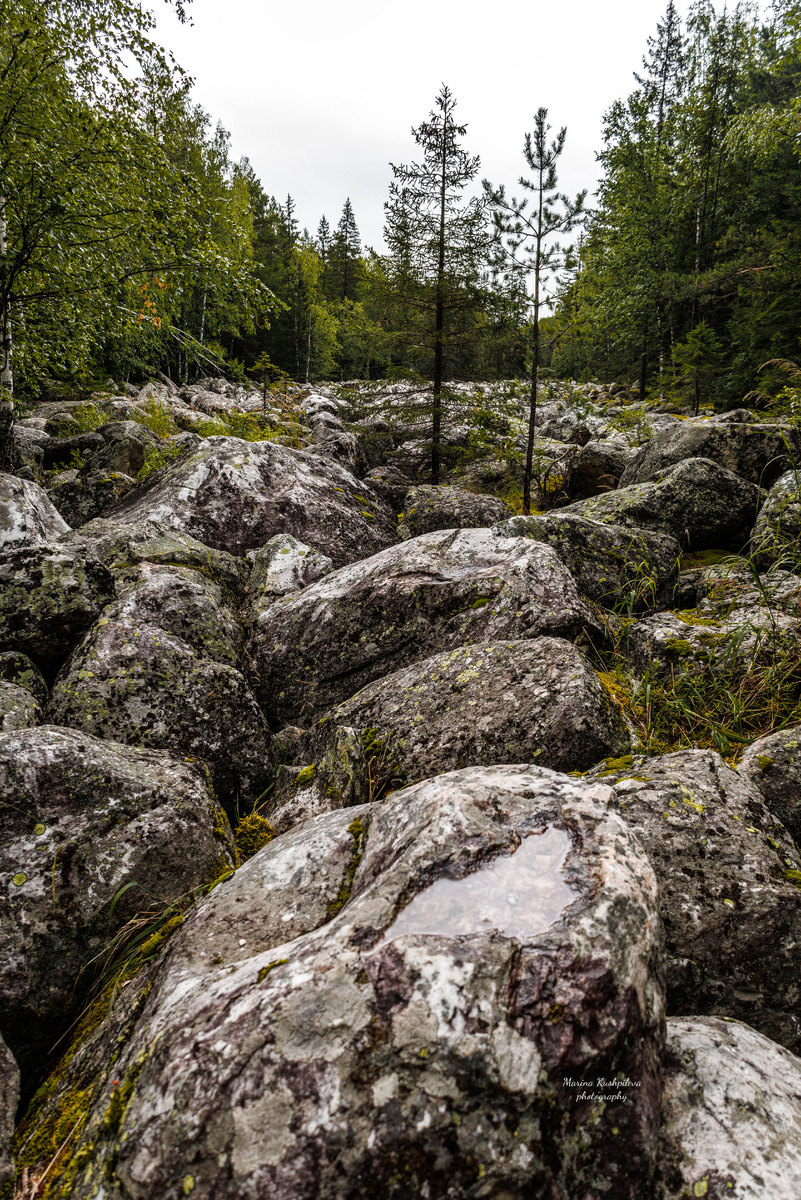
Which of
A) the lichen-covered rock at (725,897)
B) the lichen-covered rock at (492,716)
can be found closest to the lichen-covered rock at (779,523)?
the lichen-covered rock at (492,716)

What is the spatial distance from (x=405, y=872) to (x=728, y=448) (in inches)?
345

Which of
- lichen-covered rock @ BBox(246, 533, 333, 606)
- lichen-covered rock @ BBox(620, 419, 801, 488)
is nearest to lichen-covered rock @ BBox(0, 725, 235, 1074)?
lichen-covered rock @ BBox(246, 533, 333, 606)

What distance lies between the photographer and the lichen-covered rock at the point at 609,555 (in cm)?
545

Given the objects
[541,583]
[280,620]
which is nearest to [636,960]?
[541,583]

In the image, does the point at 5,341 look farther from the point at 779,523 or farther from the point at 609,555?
the point at 779,523

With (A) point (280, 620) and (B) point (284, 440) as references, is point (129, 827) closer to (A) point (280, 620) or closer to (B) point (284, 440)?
(A) point (280, 620)

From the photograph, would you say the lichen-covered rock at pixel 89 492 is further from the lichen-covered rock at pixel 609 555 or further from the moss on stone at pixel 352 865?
the moss on stone at pixel 352 865

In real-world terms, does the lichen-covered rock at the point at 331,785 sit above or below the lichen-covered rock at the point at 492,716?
below

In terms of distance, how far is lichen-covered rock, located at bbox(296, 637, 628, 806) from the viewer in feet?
10.8

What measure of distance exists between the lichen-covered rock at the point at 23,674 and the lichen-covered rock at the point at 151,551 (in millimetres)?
1372

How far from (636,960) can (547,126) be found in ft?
43.4

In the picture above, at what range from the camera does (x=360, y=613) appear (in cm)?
501

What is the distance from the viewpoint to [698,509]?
6.58 m

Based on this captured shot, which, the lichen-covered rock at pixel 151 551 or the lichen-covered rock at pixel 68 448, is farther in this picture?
the lichen-covered rock at pixel 68 448
